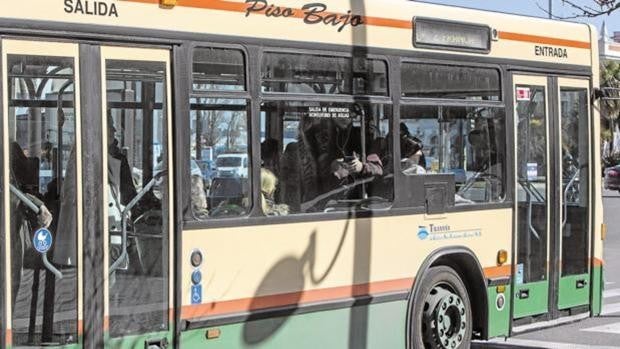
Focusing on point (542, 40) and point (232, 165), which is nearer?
point (232, 165)

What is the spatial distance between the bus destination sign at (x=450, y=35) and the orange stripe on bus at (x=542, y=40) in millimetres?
283

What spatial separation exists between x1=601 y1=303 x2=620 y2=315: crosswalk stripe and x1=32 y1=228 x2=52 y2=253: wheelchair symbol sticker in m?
7.50

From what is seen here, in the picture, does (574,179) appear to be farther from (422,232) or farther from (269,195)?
(269,195)

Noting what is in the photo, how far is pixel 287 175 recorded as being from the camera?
6.48 meters

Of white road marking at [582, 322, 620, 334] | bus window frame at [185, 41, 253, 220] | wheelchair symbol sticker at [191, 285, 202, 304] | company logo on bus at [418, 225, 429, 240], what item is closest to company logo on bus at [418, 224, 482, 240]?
company logo on bus at [418, 225, 429, 240]

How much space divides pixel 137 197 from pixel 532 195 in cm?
427

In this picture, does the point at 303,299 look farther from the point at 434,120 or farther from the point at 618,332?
the point at 618,332

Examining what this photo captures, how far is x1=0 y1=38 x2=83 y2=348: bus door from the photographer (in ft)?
16.5

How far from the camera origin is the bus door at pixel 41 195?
5043 mm

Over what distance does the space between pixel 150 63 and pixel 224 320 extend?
176 centimetres

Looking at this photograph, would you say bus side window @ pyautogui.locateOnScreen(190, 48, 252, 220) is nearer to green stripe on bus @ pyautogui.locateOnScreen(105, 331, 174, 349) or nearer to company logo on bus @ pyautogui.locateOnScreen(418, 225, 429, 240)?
green stripe on bus @ pyautogui.locateOnScreen(105, 331, 174, 349)

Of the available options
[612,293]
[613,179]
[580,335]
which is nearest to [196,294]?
[580,335]

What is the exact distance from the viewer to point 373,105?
22.9ft

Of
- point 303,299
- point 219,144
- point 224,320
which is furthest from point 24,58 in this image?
point 303,299
